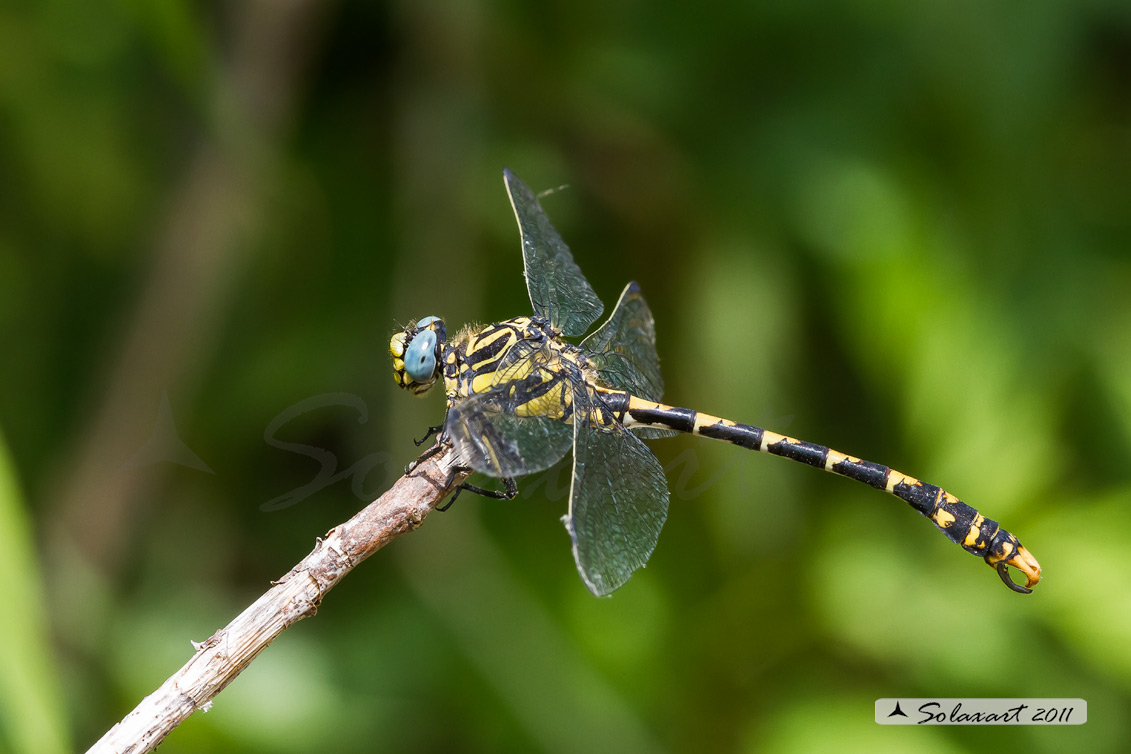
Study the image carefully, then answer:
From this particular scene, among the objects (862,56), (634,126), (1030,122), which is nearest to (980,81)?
(1030,122)

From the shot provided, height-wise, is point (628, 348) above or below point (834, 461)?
below

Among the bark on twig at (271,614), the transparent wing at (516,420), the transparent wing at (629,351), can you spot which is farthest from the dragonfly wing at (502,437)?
the transparent wing at (629,351)

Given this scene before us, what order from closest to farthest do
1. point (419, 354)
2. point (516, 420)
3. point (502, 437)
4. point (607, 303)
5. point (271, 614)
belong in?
point (271, 614) < point (502, 437) < point (516, 420) < point (419, 354) < point (607, 303)

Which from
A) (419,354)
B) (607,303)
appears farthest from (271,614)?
(607,303)

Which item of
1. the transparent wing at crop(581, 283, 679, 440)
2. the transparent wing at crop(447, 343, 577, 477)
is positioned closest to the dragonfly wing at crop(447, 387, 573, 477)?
the transparent wing at crop(447, 343, 577, 477)

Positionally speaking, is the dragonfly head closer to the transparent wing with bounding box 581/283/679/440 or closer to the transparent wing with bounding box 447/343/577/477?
the transparent wing with bounding box 447/343/577/477

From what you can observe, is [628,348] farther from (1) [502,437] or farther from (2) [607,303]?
(1) [502,437]
